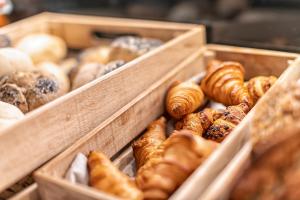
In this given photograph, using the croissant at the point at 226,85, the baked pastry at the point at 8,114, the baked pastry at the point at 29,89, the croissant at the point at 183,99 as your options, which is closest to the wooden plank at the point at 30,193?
the baked pastry at the point at 8,114

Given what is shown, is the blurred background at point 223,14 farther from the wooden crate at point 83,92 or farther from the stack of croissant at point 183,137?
the stack of croissant at point 183,137

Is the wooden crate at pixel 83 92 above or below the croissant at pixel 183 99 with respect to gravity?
above

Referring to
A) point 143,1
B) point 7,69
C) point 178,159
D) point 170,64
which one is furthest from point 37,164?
point 143,1

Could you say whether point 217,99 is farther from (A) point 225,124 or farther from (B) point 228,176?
(B) point 228,176

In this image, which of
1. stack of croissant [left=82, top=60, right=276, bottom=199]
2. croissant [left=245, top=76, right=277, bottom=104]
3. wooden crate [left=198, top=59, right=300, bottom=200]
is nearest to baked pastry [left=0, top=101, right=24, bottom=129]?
stack of croissant [left=82, top=60, right=276, bottom=199]

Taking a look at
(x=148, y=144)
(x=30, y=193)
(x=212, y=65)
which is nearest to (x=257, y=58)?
(x=212, y=65)

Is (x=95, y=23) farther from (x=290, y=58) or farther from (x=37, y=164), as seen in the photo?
(x=37, y=164)
